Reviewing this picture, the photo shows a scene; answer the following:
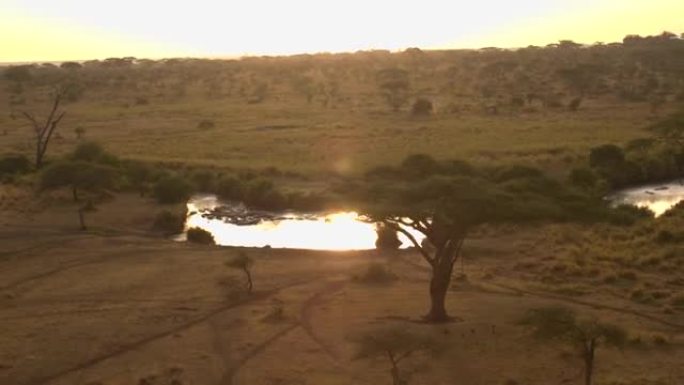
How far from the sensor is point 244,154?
61438mm

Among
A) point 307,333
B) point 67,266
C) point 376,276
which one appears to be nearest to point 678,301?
point 376,276

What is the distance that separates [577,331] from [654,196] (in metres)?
32.2

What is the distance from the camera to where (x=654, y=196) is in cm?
4684

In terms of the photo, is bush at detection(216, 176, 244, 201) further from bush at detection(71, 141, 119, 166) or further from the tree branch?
the tree branch

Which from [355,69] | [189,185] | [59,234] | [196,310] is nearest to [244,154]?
[189,185]

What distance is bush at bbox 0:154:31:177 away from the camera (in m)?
54.6

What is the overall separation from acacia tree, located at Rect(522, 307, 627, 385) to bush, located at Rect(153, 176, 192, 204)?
31.0 metres

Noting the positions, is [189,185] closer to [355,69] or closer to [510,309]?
[510,309]

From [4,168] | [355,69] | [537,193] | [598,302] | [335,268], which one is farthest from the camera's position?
[355,69]

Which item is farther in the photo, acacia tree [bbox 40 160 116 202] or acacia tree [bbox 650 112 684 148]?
acacia tree [bbox 650 112 684 148]

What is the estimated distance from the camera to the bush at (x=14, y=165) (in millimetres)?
54625

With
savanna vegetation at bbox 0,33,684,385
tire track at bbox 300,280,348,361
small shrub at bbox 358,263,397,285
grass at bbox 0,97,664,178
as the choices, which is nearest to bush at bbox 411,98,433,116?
grass at bbox 0,97,664,178

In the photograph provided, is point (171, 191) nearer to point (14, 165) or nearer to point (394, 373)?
point (14, 165)

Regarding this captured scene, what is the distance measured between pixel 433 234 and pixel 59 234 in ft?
72.6
